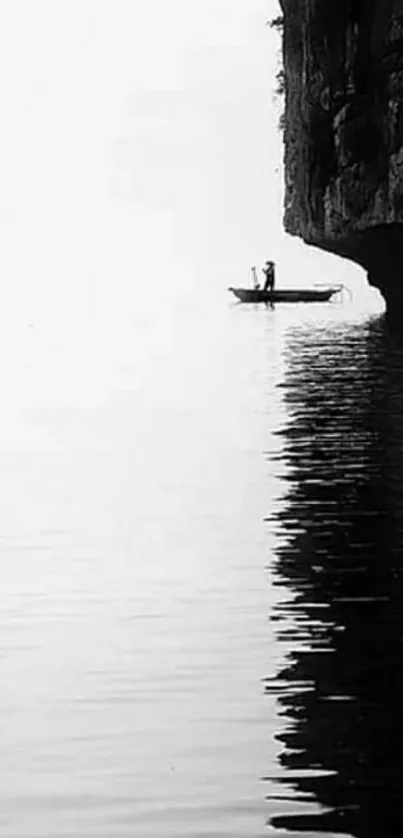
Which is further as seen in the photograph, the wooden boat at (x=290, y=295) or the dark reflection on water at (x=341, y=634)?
the wooden boat at (x=290, y=295)

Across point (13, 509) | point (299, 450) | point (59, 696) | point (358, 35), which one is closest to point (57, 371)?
point (358, 35)

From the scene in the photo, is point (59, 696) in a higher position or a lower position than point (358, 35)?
lower

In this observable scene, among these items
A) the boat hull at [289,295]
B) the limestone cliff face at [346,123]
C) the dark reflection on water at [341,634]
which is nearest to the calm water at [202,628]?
the dark reflection on water at [341,634]

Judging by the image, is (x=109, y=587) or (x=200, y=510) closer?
(x=109, y=587)

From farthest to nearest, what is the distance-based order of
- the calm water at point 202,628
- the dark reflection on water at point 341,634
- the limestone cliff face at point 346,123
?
1. the limestone cliff face at point 346,123
2. the calm water at point 202,628
3. the dark reflection on water at point 341,634

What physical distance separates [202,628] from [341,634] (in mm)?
893

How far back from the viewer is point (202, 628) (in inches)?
371

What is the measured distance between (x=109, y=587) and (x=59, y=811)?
4.77 meters

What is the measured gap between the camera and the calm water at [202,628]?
6258 mm

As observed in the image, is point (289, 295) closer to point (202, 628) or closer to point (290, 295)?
point (290, 295)

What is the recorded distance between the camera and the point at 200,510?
1470 centimetres

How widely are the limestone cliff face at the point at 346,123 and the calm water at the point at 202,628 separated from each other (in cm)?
1249

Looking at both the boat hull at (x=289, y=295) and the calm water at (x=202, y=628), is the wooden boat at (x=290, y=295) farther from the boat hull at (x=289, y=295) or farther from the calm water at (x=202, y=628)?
the calm water at (x=202, y=628)

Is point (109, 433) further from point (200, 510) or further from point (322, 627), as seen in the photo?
point (322, 627)
